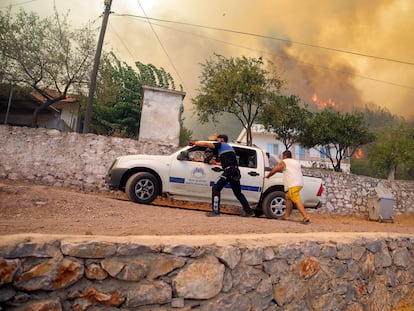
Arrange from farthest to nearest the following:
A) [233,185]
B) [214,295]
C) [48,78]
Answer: [48,78]
[233,185]
[214,295]

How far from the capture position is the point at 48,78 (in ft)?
51.0

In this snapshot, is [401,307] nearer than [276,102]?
Yes

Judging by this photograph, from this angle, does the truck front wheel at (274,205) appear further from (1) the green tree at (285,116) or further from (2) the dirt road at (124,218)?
(1) the green tree at (285,116)

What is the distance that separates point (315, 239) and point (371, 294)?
1.59 metres

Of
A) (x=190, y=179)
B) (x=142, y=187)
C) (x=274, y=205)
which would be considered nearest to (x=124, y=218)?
(x=142, y=187)

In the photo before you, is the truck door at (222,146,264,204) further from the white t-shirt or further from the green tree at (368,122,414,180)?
the green tree at (368,122,414,180)

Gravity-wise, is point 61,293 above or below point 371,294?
above

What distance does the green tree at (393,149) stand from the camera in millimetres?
27578

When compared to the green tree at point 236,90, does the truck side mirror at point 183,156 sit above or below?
below

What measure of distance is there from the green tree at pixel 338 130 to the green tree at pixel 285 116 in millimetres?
689

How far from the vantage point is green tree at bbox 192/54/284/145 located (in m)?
17.2

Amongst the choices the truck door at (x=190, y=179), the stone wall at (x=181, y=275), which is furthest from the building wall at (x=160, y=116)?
the stone wall at (x=181, y=275)

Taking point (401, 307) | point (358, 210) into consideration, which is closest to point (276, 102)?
point (358, 210)

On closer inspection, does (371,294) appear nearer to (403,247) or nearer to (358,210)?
(403,247)
